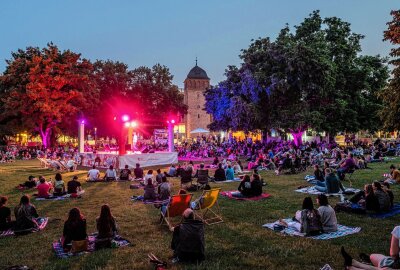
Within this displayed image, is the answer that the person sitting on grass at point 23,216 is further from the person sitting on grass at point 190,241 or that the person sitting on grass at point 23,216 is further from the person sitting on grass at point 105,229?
the person sitting on grass at point 190,241

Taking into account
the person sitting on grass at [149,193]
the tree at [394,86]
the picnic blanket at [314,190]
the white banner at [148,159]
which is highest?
the tree at [394,86]

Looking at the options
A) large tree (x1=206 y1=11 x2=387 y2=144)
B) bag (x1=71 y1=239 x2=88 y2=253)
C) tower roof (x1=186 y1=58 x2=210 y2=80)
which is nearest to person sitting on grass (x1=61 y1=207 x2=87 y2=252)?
bag (x1=71 y1=239 x2=88 y2=253)

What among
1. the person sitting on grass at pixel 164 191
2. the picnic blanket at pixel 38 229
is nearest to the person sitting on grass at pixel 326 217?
the person sitting on grass at pixel 164 191

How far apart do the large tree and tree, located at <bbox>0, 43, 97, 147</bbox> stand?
15.9 metres

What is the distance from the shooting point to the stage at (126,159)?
24569mm

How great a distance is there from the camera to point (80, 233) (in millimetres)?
7090

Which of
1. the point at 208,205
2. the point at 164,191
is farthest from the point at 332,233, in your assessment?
the point at 164,191

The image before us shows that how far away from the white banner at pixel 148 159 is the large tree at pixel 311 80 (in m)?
8.11

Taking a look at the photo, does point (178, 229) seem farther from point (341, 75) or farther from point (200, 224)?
point (341, 75)

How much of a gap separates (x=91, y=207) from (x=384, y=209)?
901 centimetres

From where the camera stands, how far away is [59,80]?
38.1 metres

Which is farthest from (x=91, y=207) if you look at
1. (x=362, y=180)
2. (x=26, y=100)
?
(x=26, y=100)

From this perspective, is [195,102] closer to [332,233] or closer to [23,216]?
[23,216]

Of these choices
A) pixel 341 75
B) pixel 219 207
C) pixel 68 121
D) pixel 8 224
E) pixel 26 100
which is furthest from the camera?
pixel 68 121
